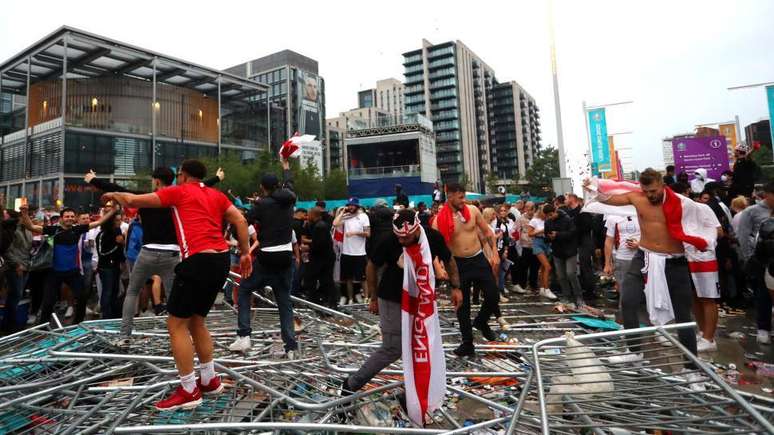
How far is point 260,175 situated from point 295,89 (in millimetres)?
48195

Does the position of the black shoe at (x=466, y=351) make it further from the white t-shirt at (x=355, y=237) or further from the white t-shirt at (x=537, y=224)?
the white t-shirt at (x=537, y=224)

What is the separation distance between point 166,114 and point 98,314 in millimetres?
46423

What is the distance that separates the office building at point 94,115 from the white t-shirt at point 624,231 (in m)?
39.1

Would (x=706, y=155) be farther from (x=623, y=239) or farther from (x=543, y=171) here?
(x=543, y=171)

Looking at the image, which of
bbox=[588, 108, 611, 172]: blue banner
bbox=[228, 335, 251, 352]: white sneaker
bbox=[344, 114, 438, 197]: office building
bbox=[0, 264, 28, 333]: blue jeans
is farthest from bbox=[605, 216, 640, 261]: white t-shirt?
bbox=[344, 114, 438, 197]: office building

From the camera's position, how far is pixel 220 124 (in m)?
52.1

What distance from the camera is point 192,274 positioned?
323 cm

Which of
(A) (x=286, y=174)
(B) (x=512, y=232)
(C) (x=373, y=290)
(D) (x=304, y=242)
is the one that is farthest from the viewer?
(B) (x=512, y=232)

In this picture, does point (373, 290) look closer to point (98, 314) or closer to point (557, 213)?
point (557, 213)

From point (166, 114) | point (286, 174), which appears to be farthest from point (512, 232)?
point (166, 114)

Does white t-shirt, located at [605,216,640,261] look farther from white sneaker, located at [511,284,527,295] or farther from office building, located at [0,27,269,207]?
office building, located at [0,27,269,207]

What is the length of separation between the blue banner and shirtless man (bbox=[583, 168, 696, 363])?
62.2ft

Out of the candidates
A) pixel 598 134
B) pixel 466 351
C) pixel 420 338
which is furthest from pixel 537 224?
pixel 598 134

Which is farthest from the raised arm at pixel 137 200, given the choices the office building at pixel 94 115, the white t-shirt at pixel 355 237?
the office building at pixel 94 115
